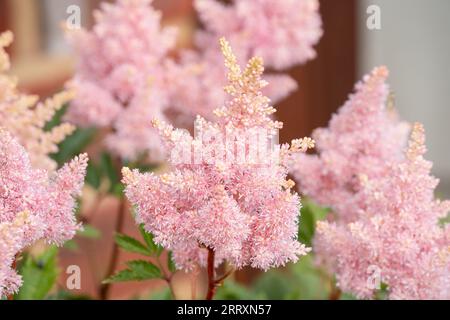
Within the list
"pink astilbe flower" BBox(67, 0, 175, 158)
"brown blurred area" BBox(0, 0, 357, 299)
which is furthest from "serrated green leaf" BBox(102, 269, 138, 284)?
"brown blurred area" BBox(0, 0, 357, 299)

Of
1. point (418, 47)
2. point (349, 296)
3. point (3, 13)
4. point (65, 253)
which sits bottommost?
point (349, 296)

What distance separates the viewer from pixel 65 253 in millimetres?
1496

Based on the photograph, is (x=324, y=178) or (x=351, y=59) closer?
(x=324, y=178)

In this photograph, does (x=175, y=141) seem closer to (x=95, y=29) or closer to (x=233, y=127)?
(x=233, y=127)

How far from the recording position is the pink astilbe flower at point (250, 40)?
29.5 inches

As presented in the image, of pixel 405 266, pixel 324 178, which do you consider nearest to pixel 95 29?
pixel 324 178

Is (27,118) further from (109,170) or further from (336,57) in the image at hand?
(336,57)

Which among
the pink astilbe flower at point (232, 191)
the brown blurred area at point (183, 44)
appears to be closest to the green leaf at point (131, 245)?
the pink astilbe flower at point (232, 191)

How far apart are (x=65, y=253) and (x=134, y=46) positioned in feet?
2.80

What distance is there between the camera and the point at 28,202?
46 centimetres

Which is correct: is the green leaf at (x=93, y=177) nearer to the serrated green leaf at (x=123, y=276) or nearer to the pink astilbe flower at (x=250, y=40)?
the pink astilbe flower at (x=250, y=40)

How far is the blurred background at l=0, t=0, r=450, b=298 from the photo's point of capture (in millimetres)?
1613

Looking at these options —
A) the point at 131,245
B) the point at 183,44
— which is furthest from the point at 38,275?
the point at 183,44

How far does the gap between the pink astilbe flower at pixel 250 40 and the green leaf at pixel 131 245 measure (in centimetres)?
22
